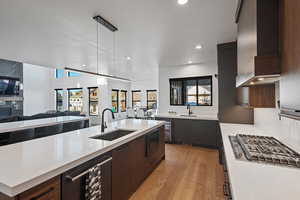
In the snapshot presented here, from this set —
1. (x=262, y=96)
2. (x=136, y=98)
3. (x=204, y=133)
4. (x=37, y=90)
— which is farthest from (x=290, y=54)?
(x=37, y=90)

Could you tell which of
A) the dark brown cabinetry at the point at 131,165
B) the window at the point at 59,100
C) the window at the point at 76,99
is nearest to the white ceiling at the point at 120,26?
the dark brown cabinetry at the point at 131,165

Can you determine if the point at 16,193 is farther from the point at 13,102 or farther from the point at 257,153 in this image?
the point at 13,102

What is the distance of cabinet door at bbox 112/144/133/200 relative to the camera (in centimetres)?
165

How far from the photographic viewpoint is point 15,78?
6805mm

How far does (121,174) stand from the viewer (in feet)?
5.78

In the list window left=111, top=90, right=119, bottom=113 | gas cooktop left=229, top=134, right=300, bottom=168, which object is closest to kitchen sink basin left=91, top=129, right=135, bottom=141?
gas cooktop left=229, top=134, right=300, bottom=168

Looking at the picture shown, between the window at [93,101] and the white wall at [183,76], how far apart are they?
4.62m

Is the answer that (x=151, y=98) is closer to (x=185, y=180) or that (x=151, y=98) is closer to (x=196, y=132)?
(x=196, y=132)

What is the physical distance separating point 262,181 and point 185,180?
1844 millimetres

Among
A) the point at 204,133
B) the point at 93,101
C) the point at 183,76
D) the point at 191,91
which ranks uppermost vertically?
the point at 183,76

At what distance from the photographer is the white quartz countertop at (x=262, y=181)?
31.1 inches

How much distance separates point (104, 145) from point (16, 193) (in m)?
0.79

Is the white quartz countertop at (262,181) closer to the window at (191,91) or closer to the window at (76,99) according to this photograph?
the window at (191,91)

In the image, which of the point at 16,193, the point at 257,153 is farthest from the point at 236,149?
the point at 16,193
